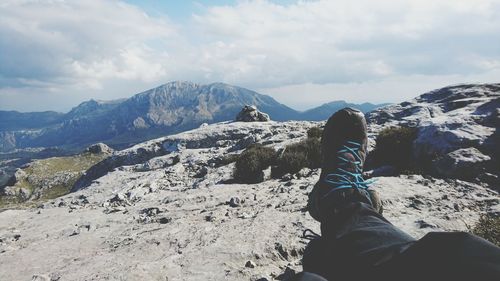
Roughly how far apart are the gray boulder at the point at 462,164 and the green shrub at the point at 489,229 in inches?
113

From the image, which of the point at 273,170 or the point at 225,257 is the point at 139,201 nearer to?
the point at 273,170

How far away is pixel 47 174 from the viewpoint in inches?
6078

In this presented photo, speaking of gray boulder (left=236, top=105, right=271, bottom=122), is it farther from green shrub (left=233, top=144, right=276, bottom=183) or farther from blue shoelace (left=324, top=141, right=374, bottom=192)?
blue shoelace (left=324, top=141, right=374, bottom=192)

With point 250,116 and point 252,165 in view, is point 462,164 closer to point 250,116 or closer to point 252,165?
point 252,165

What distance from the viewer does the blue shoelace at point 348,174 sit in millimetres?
4859

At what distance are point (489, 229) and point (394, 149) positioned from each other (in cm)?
593

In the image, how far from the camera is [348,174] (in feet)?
17.3

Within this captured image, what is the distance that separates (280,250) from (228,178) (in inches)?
286

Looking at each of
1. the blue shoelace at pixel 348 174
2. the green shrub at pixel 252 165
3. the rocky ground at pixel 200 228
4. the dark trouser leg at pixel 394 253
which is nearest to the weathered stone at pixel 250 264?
the rocky ground at pixel 200 228

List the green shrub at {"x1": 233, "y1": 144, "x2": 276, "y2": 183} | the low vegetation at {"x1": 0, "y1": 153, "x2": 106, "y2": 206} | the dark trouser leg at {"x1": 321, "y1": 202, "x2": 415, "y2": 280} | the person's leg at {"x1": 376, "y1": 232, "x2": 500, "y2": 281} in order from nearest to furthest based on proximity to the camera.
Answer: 1. the person's leg at {"x1": 376, "y1": 232, "x2": 500, "y2": 281}
2. the dark trouser leg at {"x1": 321, "y1": 202, "x2": 415, "y2": 280}
3. the green shrub at {"x1": 233, "y1": 144, "x2": 276, "y2": 183}
4. the low vegetation at {"x1": 0, "y1": 153, "x2": 106, "y2": 206}

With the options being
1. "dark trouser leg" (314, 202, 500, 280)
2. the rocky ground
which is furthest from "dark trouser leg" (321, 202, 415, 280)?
the rocky ground

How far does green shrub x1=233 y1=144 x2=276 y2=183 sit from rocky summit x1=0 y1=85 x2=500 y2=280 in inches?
20.6

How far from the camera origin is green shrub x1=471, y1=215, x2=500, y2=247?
18.3 feet

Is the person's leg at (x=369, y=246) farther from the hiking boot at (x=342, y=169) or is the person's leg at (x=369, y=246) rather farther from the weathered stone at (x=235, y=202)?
the weathered stone at (x=235, y=202)
